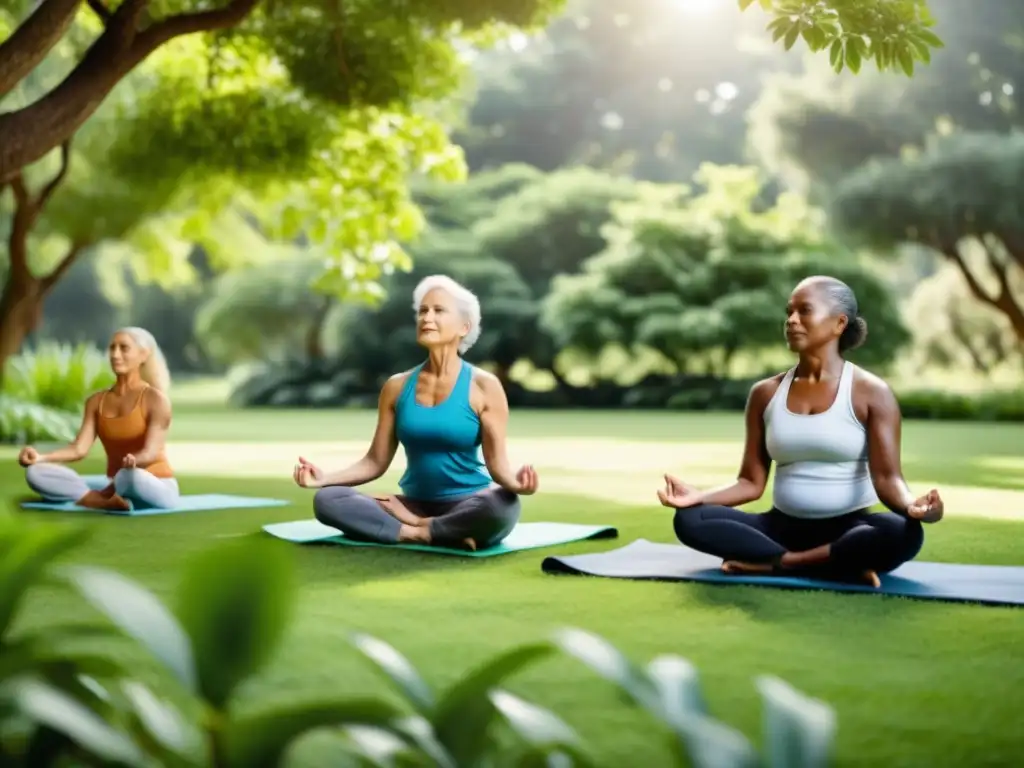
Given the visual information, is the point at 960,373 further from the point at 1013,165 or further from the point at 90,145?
the point at 90,145

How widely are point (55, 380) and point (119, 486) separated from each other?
797 cm

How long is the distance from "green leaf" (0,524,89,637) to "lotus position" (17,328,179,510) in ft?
16.3

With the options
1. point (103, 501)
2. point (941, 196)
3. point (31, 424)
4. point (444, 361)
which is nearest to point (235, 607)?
point (444, 361)

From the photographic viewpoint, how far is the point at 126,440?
7273 millimetres

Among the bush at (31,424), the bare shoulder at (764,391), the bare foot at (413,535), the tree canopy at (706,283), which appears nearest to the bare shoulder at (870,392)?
the bare shoulder at (764,391)

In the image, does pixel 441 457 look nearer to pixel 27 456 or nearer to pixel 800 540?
pixel 800 540

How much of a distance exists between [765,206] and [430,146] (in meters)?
24.2

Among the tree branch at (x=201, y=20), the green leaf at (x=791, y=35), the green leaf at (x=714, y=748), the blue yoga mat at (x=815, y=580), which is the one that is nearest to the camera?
the green leaf at (x=714, y=748)

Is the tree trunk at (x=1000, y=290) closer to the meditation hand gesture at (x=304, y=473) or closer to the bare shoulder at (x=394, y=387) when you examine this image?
the bare shoulder at (x=394, y=387)

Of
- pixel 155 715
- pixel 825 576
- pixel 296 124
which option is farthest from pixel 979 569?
pixel 296 124

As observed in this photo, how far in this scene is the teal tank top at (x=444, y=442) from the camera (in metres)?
5.71

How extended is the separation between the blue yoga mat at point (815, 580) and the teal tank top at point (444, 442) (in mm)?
721

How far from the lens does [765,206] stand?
1373 inches

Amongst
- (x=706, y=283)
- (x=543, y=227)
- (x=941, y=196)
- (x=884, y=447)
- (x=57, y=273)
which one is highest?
(x=941, y=196)
